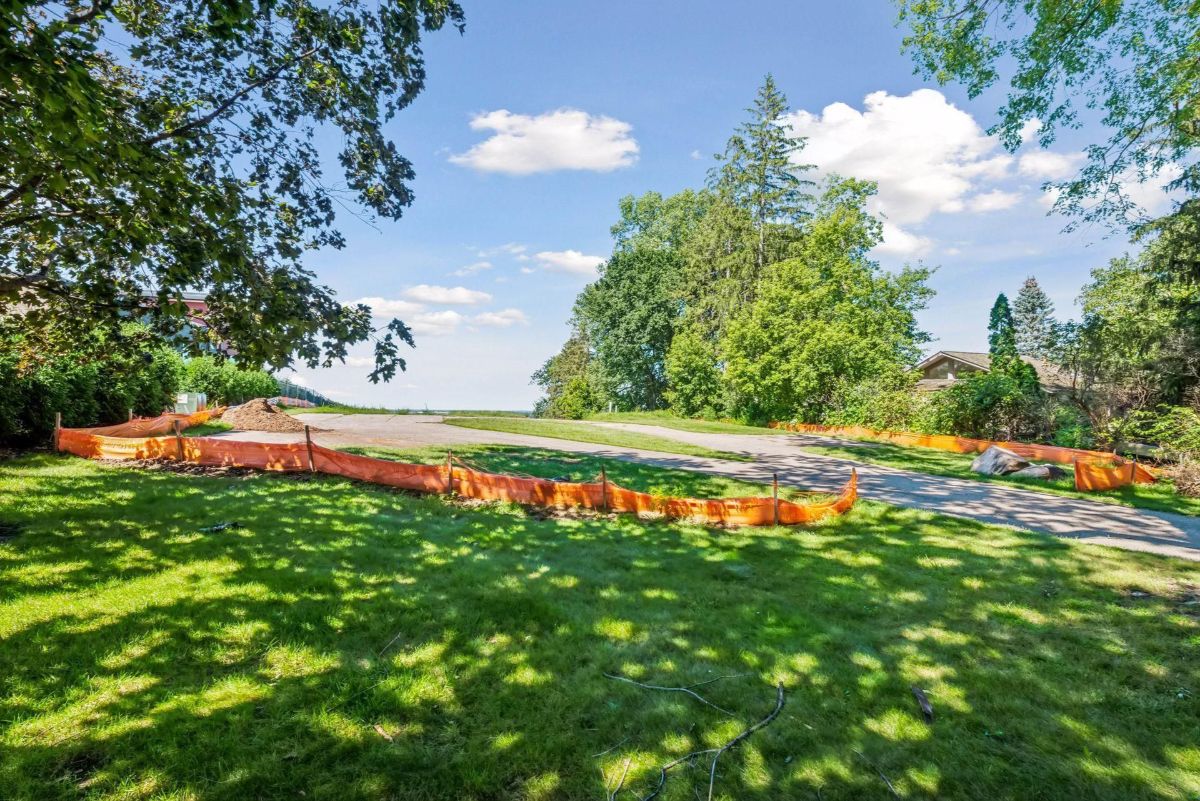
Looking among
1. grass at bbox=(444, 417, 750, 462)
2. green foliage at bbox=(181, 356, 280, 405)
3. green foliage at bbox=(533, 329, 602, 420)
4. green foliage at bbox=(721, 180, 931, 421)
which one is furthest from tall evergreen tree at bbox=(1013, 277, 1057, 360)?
green foliage at bbox=(181, 356, 280, 405)

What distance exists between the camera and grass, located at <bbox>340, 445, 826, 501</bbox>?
9414mm

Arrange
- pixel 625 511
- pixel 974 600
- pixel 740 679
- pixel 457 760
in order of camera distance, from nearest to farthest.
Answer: pixel 457 760 → pixel 740 679 → pixel 974 600 → pixel 625 511

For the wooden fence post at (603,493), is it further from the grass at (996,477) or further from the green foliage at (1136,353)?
the green foliage at (1136,353)

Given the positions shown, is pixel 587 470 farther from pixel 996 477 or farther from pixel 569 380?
pixel 569 380

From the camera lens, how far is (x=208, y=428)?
51.9 ft

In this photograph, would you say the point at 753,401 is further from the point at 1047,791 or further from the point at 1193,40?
the point at 1047,791

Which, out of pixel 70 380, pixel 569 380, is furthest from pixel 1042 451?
pixel 569 380

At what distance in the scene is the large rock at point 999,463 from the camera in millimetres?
12617

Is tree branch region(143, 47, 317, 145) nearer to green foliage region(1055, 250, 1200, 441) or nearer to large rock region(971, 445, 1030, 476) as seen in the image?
large rock region(971, 445, 1030, 476)

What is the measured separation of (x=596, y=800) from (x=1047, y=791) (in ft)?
7.61

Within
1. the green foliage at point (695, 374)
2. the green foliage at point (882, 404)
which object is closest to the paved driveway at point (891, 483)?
the green foliage at point (882, 404)

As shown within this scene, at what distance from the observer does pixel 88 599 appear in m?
4.22

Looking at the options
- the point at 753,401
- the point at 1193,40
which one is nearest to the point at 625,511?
the point at 1193,40

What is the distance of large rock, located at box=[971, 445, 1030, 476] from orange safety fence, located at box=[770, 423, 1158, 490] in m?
1.10
